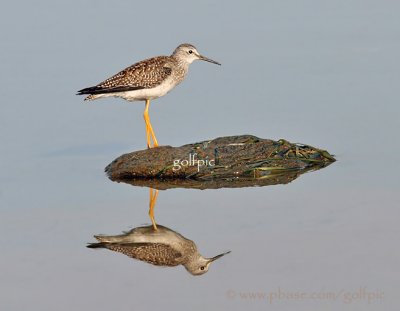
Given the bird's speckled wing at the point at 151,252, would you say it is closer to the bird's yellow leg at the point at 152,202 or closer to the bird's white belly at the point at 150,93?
the bird's yellow leg at the point at 152,202

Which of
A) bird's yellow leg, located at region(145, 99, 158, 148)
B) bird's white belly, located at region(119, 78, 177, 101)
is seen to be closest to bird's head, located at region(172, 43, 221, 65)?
bird's white belly, located at region(119, 78, 177, 101)

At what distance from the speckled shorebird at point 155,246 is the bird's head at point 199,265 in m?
0.04

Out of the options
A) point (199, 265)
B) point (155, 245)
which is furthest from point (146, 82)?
point (199, 265)

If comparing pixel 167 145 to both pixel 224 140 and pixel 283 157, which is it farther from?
pixel 283 157

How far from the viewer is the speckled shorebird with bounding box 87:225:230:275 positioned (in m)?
12.8

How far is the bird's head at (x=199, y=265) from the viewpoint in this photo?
39.2 ft

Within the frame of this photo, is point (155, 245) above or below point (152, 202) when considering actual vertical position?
below

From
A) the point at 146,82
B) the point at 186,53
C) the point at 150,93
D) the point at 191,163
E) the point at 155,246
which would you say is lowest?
the point at 155,246

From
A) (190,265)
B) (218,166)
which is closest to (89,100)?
(218,166)

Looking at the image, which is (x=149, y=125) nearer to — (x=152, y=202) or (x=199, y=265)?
(x=152, y=202)

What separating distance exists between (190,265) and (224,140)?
520 cm

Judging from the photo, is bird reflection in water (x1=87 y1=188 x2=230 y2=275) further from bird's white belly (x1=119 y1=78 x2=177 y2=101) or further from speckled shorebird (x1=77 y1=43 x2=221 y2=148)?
bird's white belly (x1=119 y1=78 x2=177 y2=101)

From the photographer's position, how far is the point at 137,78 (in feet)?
59.8

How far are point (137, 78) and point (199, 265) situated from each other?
22.4 ft
